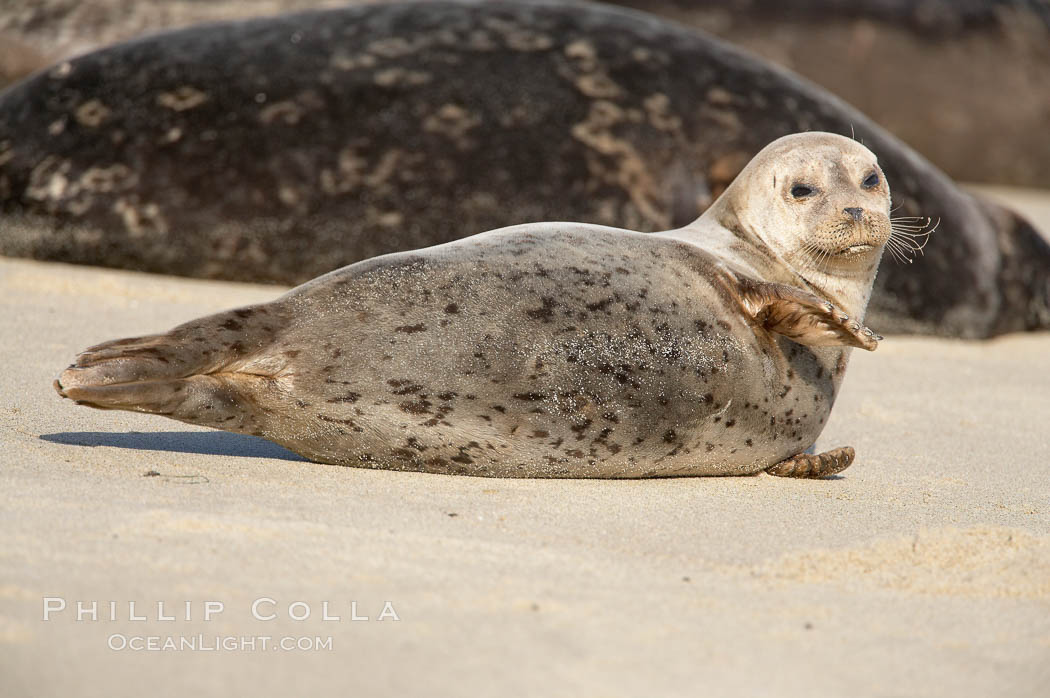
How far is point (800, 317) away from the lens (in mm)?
3107

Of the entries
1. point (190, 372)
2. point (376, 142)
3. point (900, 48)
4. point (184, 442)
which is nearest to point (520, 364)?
point (190, 372)

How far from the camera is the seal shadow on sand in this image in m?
2.86

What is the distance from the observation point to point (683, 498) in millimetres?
2852

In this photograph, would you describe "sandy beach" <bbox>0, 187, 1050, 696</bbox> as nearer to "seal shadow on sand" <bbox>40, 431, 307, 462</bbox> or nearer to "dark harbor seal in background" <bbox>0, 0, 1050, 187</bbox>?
"seal shadow on sand" <bbox>40, 431, 307, 462</bbox>

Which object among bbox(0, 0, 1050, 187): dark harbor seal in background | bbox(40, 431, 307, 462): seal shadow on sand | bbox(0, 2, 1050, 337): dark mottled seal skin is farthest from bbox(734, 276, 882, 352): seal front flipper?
bbox(0, 0, 1050, 187): dark harbor seal in background

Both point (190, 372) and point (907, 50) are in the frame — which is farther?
point (907, 50)

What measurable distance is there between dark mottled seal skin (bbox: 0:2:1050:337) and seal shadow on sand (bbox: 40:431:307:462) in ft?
6.69

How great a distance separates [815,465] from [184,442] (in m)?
1.54

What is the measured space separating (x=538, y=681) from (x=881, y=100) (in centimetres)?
877

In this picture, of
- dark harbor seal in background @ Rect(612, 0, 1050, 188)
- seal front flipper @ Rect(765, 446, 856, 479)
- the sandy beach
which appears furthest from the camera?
dark harbor seal in background @ Rect(612, 0, 1050, 188)

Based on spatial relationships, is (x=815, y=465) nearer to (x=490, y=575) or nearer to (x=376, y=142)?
(x=490, y=575)

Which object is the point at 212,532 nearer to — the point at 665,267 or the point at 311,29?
the point at 665,267

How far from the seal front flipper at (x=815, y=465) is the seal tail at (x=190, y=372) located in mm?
1306

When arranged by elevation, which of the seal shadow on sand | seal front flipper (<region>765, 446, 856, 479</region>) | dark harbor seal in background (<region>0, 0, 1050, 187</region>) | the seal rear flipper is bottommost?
dark harbor seal in background (<region>0, 0, 1050, 187</region>)
